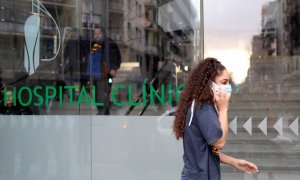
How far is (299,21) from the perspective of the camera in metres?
5.83

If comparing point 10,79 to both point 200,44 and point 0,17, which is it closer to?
point 0,17

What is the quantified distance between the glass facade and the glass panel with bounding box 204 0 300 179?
0.04 feet

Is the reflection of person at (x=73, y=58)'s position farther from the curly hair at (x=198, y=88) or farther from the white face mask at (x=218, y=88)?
the white face mask at (x=218, y=88)

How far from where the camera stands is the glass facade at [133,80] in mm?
5793

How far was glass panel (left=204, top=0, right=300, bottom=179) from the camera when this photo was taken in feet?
18.8

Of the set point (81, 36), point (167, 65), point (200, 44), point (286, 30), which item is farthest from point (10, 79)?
point (286, 30)

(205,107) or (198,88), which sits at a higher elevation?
(198,88)

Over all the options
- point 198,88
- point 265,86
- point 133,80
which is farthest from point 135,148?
point 198,88

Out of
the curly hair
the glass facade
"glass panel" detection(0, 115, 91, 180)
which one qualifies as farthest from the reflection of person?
the curly hair

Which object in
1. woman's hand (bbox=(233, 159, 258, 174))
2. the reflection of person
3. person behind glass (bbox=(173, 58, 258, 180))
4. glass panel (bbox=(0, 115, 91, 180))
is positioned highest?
the reflection of person

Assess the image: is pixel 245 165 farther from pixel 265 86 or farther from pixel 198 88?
pixel 265 86

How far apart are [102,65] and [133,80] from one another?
0.43 metres

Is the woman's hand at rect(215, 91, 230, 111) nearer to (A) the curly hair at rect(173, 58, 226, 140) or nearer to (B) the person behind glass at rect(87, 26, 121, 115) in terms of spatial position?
(A) the curly hair at rect(173, 58, 226, 140)

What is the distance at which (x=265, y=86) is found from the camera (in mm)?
5840
